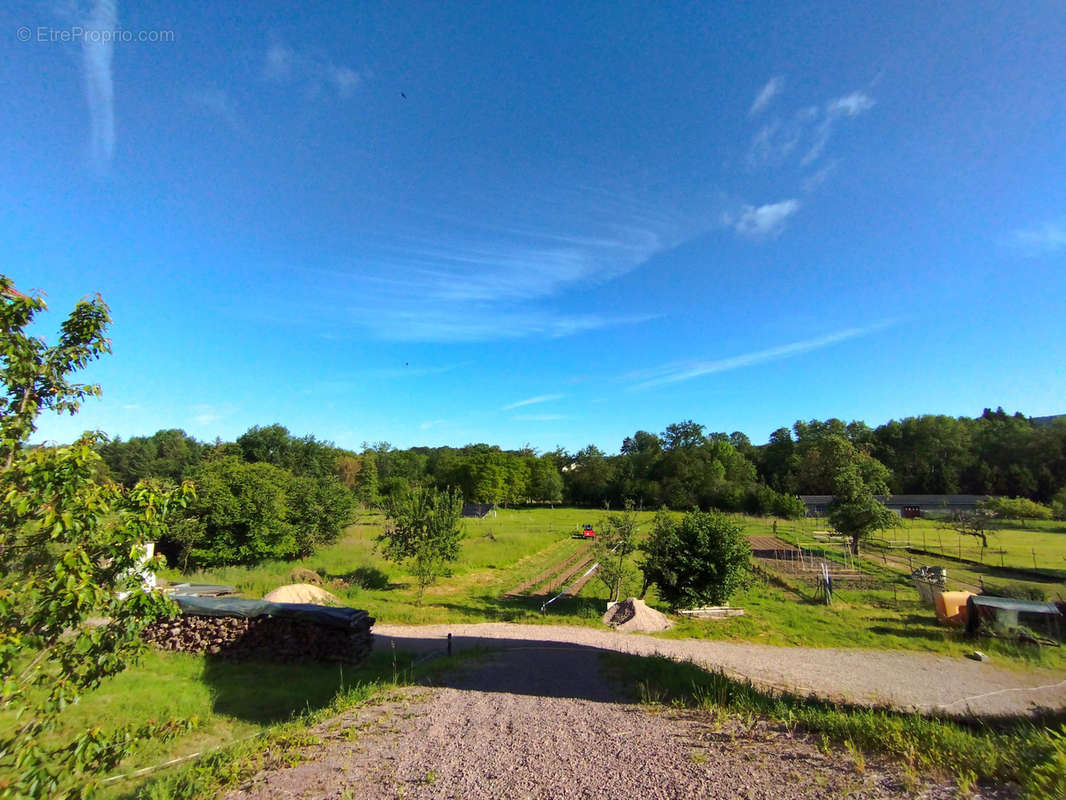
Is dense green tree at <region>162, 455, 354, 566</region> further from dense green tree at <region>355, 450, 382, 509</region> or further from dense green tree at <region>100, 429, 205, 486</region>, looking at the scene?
dense green tree at <region>100, 429, 205, 486</region>

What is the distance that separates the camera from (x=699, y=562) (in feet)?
64.0

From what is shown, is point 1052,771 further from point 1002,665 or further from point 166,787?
point 1002,665

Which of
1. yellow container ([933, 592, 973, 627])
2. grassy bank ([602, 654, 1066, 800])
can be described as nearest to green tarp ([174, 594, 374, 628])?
grassy bank ([602, 654, 1066, 800])

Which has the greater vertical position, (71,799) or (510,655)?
(71,799)

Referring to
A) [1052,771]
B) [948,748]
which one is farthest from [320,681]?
[1052,771]

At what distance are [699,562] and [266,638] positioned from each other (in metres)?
15.3

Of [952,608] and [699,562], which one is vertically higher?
[699,562]

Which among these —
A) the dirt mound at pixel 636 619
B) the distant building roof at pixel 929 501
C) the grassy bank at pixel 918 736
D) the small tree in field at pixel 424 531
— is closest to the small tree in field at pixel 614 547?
the dirt mound at pixel 636 619

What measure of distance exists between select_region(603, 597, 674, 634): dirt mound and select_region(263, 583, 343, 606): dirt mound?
10802 millimetres

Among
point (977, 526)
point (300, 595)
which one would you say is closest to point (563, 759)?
point (300, 595)

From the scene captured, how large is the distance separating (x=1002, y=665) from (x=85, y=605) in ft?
72.7

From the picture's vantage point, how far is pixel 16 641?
288 cm

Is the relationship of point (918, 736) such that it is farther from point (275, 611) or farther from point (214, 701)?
point (275, 611)

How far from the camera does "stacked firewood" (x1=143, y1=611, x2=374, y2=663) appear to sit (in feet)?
44.2
